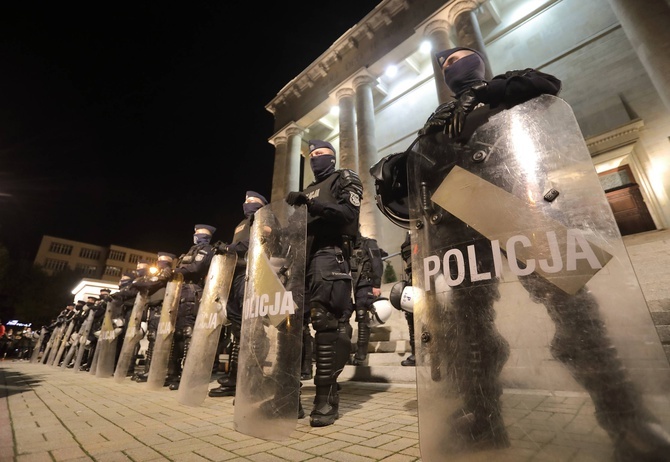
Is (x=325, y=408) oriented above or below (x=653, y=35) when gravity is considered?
below

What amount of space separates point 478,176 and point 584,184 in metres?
0.40

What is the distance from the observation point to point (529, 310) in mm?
1177

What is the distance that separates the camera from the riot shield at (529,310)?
97cm

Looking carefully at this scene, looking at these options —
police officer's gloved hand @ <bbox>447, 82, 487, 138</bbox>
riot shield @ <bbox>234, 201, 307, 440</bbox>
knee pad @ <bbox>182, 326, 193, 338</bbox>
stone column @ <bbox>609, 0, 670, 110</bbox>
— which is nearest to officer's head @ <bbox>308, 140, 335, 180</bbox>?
riot shield @ <bbox>234, 201, 307, 440</bbox>

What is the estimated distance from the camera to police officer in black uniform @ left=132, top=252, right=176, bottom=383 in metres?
5.61

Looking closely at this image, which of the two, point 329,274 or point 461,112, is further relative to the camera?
point 329,274

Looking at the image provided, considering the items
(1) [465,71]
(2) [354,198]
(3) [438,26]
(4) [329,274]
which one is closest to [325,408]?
(4) [329,274]

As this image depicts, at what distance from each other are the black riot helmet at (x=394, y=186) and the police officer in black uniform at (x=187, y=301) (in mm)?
3324

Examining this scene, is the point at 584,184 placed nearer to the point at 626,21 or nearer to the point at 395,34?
the point at 626,21

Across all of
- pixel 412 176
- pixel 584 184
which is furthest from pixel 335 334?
pixel 584 184

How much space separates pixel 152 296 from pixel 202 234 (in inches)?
92.6

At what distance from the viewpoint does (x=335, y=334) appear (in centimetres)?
262

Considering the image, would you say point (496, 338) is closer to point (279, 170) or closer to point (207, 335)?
point (207, 335)

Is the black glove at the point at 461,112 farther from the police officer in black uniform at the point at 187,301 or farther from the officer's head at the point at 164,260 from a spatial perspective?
the officer's head at the point at 164,260
